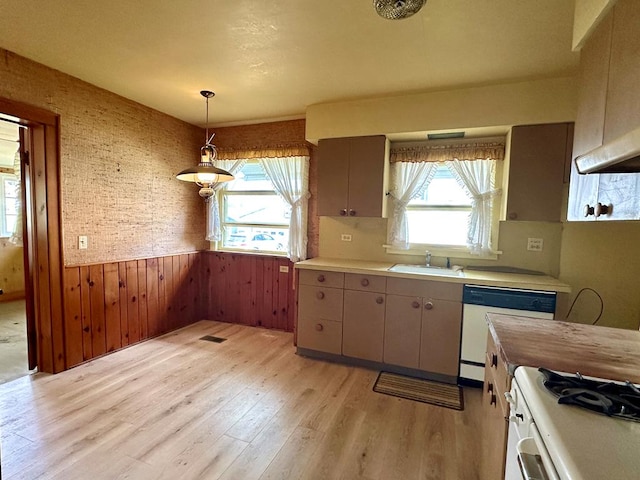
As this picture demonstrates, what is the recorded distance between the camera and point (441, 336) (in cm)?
267

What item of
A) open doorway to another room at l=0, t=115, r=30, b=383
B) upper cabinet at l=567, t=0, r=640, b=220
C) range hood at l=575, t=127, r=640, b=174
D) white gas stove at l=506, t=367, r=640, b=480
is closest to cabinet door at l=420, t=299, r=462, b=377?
upper cabinet at l=567, t=0, r=640, b=220

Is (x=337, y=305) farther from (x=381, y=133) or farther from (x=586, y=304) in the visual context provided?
(x=586, y=304)

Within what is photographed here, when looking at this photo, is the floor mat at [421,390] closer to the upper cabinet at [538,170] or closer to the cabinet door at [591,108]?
the upper cabinet at [538,170]

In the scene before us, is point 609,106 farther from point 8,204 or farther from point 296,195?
point 8,204

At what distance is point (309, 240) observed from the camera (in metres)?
3.69

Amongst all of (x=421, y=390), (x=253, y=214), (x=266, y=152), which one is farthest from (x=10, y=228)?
(x=421, y=390)

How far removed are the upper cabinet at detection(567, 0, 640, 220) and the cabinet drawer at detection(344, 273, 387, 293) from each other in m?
1.66

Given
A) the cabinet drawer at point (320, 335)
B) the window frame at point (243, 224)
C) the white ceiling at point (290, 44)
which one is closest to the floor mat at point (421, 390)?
the cabinet drawer at point (320, 335)

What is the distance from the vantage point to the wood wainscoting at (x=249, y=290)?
3.81 meters

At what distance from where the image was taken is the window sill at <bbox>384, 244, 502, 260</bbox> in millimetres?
2977

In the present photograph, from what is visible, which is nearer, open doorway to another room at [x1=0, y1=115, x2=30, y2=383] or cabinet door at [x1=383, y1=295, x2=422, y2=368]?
cabinet door at [x1=383, y1=295, x2=422, y2=368]

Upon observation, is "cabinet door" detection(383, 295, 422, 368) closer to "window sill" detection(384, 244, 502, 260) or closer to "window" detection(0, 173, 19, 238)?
"window sill" detection(384, 244, 502, 260)

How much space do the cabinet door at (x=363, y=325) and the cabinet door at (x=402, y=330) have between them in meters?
0.06

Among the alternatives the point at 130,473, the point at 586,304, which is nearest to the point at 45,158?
the point at 130,473
